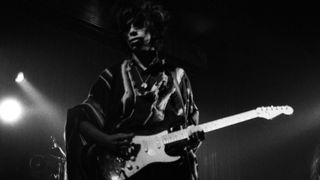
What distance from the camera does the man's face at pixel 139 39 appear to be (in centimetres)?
183

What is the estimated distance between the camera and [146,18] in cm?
188

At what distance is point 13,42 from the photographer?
4.24m

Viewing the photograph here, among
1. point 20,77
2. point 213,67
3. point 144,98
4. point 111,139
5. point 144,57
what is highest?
point 213,67

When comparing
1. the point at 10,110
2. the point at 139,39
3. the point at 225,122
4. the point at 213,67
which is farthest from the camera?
Result: the point at 213,67

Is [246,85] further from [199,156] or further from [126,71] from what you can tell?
[126,71]

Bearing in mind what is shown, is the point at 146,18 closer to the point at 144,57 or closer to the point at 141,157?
the point at 144,57

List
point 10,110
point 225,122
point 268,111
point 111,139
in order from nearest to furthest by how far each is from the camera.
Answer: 1. point 111,139
2. point 225,122
3. point 268,111
4. point 10,110

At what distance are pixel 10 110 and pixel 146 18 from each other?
2.82 m

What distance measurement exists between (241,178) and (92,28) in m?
2.55

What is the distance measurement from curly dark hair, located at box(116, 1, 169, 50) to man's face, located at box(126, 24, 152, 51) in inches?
0.8

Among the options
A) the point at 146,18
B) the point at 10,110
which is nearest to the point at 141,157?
the point at 146,18

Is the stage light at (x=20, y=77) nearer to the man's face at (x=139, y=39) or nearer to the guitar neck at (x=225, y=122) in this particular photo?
the man's face at (x=139, y=39)

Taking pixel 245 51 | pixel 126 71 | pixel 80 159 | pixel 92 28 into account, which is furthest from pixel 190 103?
pixel 245 51

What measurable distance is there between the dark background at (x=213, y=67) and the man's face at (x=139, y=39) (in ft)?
8.41
